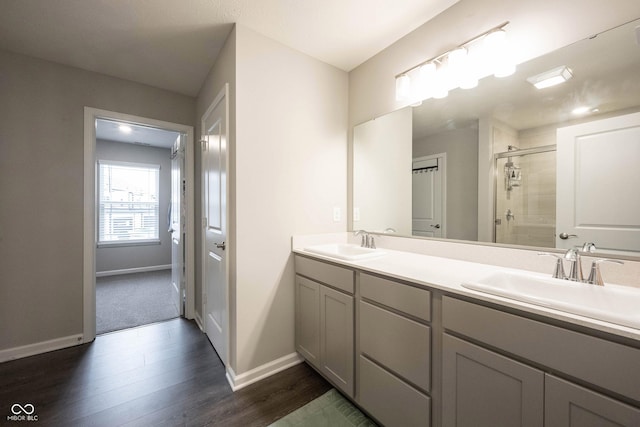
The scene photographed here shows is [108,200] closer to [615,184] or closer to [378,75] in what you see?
[378,75]

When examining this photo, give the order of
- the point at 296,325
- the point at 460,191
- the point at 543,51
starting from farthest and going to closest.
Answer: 1. the point at 296,325
2. the point at 460,191
3. the point at 543,51

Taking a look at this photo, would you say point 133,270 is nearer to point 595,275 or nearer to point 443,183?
point 443,183

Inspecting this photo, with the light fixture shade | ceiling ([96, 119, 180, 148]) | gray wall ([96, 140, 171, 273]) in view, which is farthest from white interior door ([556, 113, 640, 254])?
gray wall ([96, 140, 171, 273])

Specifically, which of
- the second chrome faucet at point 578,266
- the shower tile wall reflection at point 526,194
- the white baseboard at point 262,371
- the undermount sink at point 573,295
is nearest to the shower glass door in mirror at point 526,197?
the shower tile wall reflection at point 526,194

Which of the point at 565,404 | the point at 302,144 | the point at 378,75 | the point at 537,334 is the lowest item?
the point at 565,404

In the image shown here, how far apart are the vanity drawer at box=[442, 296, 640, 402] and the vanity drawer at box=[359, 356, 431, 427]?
0.42 m

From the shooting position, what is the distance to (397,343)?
126 centimetres

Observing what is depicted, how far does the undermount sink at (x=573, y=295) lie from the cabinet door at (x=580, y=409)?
8.8 inches

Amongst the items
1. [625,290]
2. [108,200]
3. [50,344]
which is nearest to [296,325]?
[625,290]

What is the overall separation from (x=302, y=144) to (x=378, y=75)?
32.8 inches

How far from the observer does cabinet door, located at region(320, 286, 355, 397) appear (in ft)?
4.99

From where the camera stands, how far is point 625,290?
99 centimetres

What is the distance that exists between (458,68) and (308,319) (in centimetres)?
191

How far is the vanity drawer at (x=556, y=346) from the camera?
2.28 feet
